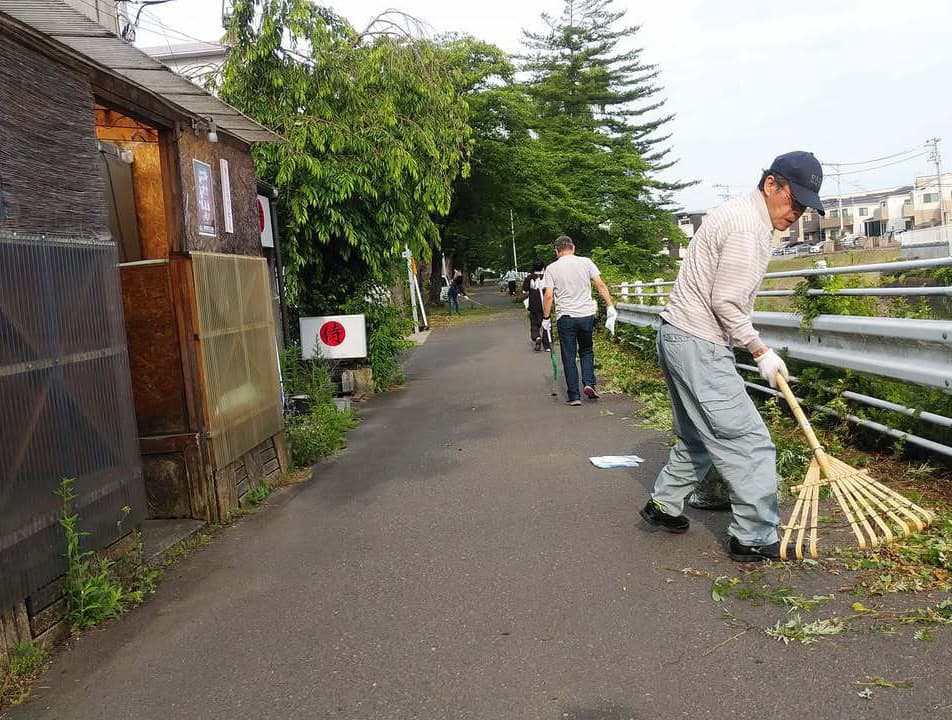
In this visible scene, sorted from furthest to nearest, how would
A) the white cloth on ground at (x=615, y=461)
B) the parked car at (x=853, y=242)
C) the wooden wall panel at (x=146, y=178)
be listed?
the parked car at (x=853, y=242) → the white cloth on ground at (x=615, y=461) → the wooden wall panel at (x=146, y=178)

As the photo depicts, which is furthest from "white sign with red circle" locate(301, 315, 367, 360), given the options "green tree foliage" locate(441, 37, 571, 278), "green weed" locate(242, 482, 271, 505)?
"green tree foliage" locate(441, 37, 571, 278)

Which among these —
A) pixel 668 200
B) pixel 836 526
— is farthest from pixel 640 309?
pixel 668 200

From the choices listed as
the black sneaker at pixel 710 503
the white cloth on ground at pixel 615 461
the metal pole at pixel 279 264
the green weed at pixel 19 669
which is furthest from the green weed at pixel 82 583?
the metal pole at pixel 279 264

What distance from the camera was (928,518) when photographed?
157 inches

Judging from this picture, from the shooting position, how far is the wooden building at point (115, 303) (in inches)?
155

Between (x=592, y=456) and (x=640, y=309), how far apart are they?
7.79 m

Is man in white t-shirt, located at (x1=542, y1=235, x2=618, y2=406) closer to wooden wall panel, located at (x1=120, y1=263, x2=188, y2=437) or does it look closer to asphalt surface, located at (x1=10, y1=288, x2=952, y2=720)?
asphalt surface, located at (x1=10, y1=288, x2=952, y2=720)

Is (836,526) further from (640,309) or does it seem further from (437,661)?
(640,309)

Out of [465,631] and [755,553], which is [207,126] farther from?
[755,553]

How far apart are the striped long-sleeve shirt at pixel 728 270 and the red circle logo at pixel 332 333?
837 cm

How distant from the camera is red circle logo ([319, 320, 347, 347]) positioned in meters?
12.3

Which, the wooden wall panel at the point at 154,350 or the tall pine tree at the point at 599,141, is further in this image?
the tall pine tree at the point at 599,141

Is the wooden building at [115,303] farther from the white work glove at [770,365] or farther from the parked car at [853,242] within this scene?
the parked car at [853,242]

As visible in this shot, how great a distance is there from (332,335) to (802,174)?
353 inches
